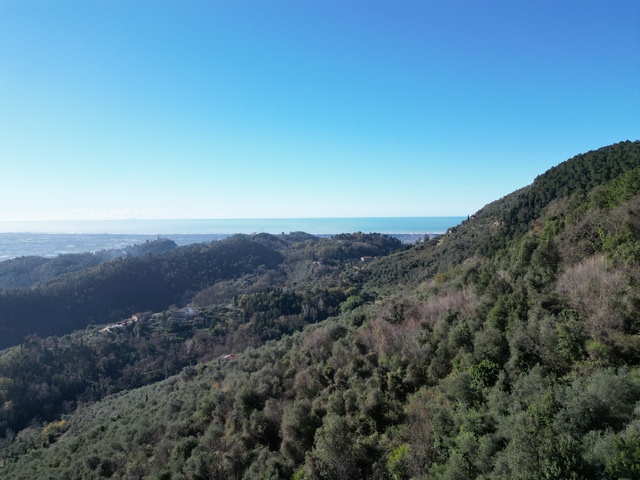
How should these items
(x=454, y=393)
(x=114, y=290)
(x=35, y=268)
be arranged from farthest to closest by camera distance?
(x=35, y=268)
(x=114, y=290)
(x=454, y=393)

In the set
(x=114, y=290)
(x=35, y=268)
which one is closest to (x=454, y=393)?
(x=114, y=290)

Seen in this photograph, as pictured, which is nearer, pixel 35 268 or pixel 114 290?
pixel 114 290

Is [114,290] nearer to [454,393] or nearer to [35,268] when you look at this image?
[35,268]

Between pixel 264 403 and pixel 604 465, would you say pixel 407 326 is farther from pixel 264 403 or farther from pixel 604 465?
pixel 604 465

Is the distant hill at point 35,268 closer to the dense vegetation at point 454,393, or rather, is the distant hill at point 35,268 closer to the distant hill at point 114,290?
the distant hill at point 114,290

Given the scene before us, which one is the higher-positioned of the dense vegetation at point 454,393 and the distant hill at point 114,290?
the dense vegetation at point 454,393

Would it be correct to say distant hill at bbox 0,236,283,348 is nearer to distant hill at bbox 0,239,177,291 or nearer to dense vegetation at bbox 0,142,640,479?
distant hill at bbox 0,239,177,291

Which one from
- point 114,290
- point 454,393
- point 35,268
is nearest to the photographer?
point 454,393

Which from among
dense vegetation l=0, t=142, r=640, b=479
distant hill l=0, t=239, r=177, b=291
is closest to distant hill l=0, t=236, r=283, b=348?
distant hill l=0, t=239, r=177, b=291

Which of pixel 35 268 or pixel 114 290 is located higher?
pixel 35 268

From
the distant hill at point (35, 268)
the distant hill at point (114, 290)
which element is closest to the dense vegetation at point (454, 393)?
the distant hill at point (114, 290)

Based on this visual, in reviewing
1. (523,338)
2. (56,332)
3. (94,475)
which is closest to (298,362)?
(94,475)
